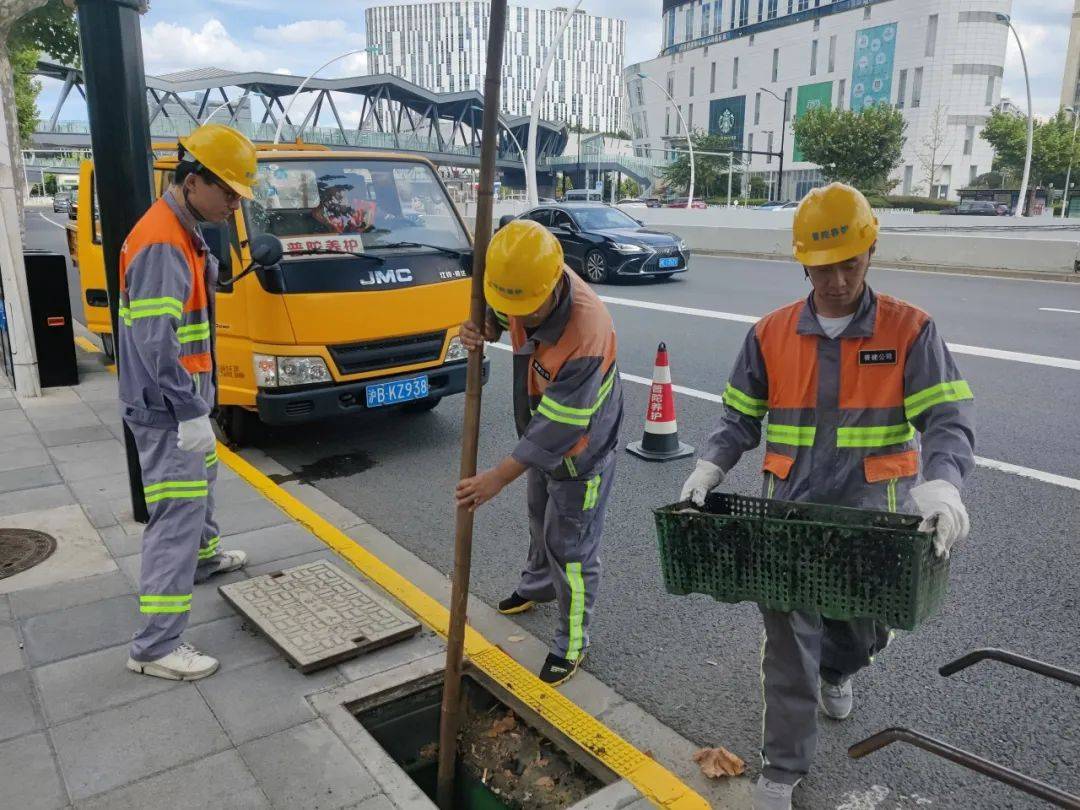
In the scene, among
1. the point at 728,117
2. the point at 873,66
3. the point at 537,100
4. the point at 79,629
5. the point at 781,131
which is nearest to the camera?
the point at 79,629

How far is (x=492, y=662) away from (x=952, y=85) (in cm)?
8380

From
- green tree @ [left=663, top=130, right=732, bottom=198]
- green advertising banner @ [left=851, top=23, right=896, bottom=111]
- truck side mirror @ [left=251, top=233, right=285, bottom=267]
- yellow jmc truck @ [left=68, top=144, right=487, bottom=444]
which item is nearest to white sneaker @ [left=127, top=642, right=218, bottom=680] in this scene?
truck side mirror @ [left=251, top=233, right=285, bottom=267]

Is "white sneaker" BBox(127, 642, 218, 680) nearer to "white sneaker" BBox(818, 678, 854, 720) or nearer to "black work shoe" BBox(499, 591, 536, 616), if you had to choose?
"black work shoe" BBox(499, 591, 536, 616)

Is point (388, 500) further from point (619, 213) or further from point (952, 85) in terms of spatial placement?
point (952, 85)

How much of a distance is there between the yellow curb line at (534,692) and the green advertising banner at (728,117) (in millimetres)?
93528

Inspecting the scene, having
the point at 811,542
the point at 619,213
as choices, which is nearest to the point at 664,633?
the point at 811,542

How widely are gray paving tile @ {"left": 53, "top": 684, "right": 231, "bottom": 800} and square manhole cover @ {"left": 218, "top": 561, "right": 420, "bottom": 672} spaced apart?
0.43 m

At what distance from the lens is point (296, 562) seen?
4367 millimetres

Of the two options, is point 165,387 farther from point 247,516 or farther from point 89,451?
point 89,451

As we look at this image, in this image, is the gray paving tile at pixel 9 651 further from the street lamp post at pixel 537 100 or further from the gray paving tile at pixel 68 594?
the street lamp post at pixel 537 100

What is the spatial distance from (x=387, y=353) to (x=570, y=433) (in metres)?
3.29

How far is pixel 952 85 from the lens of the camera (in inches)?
2886

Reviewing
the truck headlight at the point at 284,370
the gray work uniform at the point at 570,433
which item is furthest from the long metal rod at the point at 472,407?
the truck headlight at the point at 284,370

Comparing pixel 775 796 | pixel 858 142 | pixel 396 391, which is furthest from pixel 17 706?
pixel 858 142
